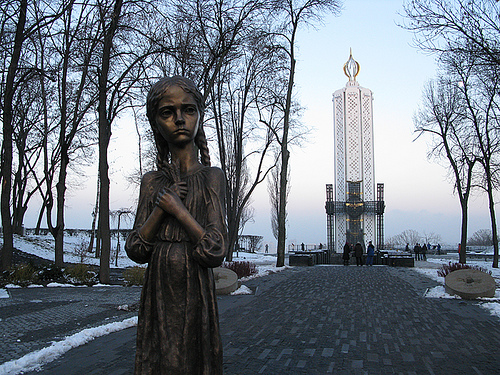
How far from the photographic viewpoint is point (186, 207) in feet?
8.44

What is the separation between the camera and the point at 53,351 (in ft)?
18.8

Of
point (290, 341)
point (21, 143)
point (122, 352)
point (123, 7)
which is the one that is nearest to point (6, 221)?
point (123, 7)

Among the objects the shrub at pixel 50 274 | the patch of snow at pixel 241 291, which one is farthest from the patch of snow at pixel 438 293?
the shrub at pixel 50 274

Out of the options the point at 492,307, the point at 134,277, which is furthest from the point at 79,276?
the point at 492,307

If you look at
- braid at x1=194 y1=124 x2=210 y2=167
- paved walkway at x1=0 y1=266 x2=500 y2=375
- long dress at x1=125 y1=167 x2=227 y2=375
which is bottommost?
paved walkway at x1=0 y1=266 x2=500 y2=375

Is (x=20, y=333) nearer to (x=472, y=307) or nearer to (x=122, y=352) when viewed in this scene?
(x=122, y=352)

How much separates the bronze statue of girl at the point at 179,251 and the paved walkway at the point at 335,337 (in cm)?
300

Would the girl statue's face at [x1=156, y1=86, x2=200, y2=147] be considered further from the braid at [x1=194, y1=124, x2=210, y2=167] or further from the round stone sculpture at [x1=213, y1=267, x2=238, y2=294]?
the round stone sculpture at [x1=213, y1=267, x2=238, y2=294]

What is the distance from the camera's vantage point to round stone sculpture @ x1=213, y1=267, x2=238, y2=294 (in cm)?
1166

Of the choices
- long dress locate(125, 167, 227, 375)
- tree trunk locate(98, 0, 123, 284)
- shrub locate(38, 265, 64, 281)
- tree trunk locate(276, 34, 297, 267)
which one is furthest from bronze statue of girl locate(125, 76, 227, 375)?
tree trunk locate(276, 34, 297, 267)

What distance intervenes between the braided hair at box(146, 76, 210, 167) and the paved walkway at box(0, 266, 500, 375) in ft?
10.7

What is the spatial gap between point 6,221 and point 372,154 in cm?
2474

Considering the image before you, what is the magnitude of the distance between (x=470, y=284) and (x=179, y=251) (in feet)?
37.0

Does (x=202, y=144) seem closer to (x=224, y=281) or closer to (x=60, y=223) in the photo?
(x=224, y=281)
